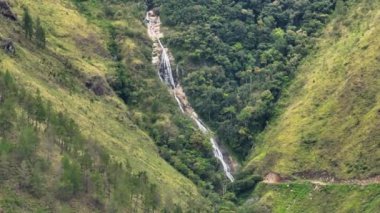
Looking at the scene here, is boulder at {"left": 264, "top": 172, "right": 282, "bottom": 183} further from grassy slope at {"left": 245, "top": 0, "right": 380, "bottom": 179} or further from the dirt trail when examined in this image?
the dirt trail

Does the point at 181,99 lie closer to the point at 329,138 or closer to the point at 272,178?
the point at 272,178

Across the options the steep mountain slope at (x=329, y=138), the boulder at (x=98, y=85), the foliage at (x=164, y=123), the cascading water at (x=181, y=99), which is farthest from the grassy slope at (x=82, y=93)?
the steep mountain slope at (x=329, y=138)

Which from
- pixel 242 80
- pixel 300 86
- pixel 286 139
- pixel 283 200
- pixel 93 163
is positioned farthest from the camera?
pixel 242 80

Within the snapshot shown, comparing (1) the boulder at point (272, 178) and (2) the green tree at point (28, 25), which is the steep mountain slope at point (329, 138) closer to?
(1) the boulder at point (272, 178)

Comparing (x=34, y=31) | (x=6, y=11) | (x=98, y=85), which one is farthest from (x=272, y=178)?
(x=6, y=11)

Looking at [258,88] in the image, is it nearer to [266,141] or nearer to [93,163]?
[266,141]

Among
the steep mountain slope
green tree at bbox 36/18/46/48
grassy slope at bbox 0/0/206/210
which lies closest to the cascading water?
the steep mountain slope

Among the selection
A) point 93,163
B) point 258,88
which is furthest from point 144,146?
point 258,88
